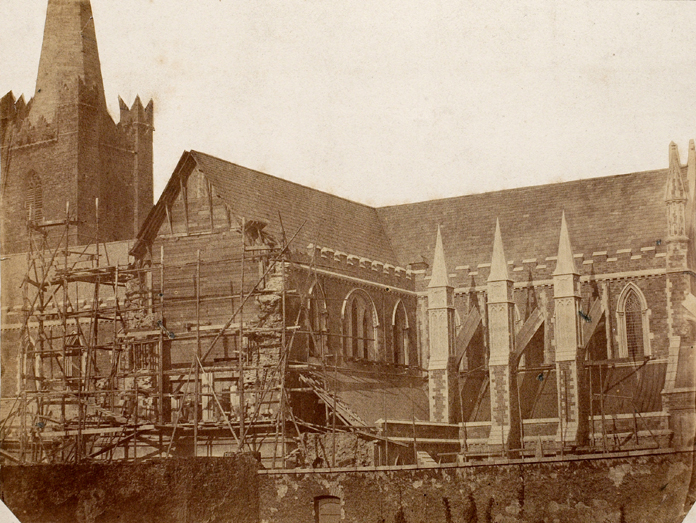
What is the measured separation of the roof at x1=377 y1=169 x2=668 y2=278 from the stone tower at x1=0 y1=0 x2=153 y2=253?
14600 millimetres

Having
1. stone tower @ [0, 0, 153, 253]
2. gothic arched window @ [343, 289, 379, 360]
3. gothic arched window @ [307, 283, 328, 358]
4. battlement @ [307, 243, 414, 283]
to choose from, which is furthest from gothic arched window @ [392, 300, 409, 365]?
stone tower @ [0, 0, 153, 253]

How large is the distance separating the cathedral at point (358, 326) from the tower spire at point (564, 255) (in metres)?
0.07

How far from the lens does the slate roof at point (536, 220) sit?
4519 cm

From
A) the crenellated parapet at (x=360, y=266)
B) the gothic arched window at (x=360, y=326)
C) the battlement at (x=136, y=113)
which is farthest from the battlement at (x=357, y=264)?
the battlement at (x=136, y=113)

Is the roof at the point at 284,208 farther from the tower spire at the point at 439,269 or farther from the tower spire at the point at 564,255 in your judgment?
the tower spire at the point at 564,255

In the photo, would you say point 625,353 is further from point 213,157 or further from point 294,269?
point 213,157

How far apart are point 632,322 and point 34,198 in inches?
1170

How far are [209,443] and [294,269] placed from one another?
6540mm

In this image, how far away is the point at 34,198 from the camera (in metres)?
57.5

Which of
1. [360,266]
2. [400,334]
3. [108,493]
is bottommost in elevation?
[108,493]

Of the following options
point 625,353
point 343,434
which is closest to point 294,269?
point 343,434

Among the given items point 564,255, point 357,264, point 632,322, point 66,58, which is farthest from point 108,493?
point 66,58

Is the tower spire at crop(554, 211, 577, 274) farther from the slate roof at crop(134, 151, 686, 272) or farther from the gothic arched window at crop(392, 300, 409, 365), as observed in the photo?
the gothic arched window at crop(392, 300, 409, 365)

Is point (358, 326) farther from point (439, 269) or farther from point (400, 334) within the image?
point (439, 269)
